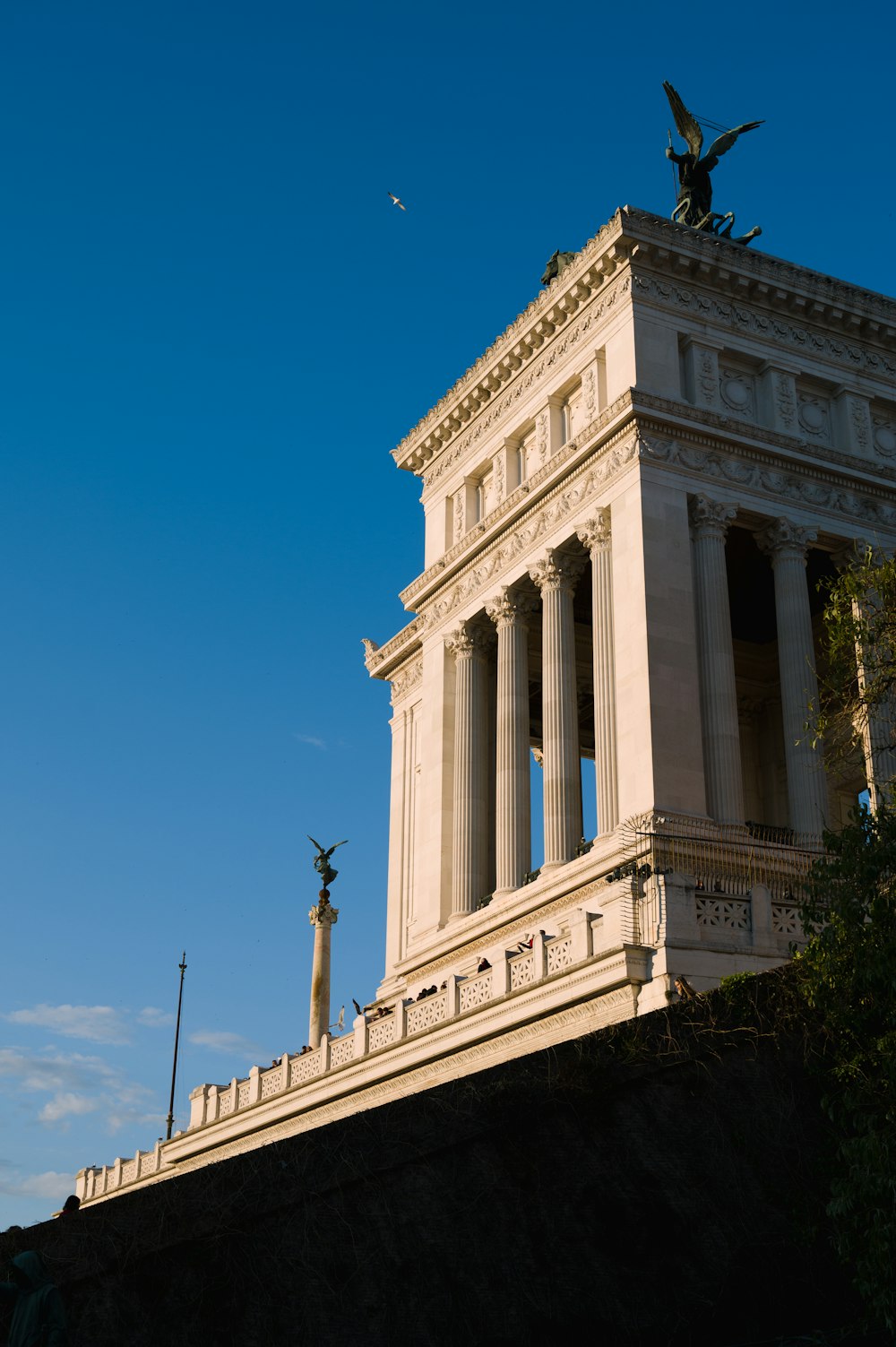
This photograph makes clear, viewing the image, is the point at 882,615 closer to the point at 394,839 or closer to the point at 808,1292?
the point at 808,1292

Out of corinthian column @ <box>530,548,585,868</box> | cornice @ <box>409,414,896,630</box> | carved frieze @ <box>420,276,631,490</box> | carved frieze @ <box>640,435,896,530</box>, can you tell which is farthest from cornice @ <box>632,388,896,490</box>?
corinthian column @ <box>530,548,585,868</box>

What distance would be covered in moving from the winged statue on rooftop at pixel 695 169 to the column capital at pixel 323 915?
28883 millimetres

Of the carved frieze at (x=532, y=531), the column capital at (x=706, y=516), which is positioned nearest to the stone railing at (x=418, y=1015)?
the column capital at (x=706, y=516)

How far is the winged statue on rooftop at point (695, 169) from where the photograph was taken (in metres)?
53.7

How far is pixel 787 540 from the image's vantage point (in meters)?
47.1

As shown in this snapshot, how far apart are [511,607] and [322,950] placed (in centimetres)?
1726

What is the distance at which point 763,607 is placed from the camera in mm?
56906

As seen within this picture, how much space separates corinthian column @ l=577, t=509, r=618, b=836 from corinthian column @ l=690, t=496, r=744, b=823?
2.47 meters

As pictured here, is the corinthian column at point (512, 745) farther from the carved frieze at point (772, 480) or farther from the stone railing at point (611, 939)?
the carved frieze at point (772, 480)

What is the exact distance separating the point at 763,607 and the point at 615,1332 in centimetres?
4092

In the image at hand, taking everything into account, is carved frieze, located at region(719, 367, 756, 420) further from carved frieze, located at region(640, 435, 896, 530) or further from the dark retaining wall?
the dark retaining wall

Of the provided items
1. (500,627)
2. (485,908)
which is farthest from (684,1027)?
(500,627)

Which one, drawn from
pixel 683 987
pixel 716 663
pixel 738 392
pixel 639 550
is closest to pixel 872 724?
pixel 716 663

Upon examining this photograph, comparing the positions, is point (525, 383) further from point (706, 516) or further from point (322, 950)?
point (322, 950)
